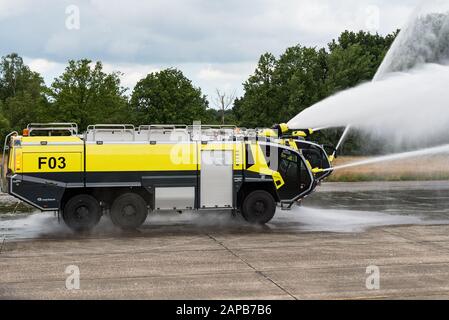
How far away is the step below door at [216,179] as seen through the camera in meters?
15.5

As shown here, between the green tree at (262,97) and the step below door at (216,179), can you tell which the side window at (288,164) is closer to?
the step below door at (216,179)

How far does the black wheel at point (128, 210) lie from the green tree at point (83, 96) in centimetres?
2438

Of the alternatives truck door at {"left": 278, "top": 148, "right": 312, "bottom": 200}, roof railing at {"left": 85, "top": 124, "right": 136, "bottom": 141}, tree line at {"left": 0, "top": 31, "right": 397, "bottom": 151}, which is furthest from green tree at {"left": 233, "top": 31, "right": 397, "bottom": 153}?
roof railing at {"left": 85, "top": 124, "right": 136, "bottom": 141}

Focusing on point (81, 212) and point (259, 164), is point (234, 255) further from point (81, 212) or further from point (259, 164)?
point (81, 212)

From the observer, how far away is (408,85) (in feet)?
58.0

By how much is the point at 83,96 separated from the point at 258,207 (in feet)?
85.1

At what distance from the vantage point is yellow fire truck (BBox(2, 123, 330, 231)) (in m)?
14.8

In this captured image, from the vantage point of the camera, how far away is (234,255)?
12.5m

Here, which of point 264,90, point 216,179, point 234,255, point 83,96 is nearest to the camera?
point 234,255

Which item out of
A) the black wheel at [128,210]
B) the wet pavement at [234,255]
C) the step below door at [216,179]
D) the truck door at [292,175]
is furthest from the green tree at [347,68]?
the black wheel at [128,210]

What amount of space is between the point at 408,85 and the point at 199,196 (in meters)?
6.89

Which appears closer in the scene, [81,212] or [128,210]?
[81,212]

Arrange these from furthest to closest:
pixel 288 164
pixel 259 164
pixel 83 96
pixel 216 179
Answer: pixel 83 96 < pixel 288 164 < pixel 259 164 < pixel 216 179

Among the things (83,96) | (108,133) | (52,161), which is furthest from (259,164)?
(83,96)
